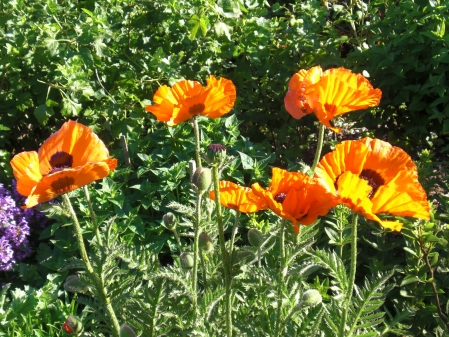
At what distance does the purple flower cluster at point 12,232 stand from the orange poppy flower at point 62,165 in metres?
1.51

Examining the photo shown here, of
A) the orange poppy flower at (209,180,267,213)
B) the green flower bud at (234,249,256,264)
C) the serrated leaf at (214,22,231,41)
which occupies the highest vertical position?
the orange poppy flower at (209,180,267,213)

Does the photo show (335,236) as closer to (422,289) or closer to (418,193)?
(422,289)

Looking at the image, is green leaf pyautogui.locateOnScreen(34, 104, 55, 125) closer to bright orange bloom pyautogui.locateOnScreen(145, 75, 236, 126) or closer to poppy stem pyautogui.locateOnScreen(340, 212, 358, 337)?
bright orange bloom pyautogui.locateOnScreen(145, 75, 236, 126)

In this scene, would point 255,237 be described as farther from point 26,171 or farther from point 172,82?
point 172,82

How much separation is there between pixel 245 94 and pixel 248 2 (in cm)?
55

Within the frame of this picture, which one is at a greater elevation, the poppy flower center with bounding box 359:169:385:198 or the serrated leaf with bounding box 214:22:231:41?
the poppy flower center with bounding box 359:169:385:198

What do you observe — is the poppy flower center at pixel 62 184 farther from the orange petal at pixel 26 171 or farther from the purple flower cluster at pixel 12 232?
the purple flower cluster at pixel 12 232

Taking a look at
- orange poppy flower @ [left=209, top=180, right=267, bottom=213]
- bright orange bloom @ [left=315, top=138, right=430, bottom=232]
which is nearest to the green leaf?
orange poppy flower @ [left=209, top=180, right=267, bottom=213]

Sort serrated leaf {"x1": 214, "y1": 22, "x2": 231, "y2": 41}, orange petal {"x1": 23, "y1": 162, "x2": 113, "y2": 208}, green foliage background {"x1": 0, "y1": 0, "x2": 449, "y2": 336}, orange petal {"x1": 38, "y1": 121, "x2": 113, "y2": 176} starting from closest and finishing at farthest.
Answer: orange petal {"x1": 23, "y1": 162, "x2": 113, "y2": 208}
orange petal {"x1": 38, "y1": 121, "x2": 113, "y2": 176}
green foliage background {"x1": 0, "y1": 0, "x2": 449, "y2": 336}
serrated leaf {"x1": 214, "y1": 22, "x2": 231, "y2": 41}

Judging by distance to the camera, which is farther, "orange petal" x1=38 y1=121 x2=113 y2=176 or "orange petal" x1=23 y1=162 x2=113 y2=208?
"orange petal" x1=38 y1=121 x2=113 y2=176

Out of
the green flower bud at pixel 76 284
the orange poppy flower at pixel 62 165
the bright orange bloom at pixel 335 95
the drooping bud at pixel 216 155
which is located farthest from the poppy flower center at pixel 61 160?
the bright orange bloom at pixel 335 95

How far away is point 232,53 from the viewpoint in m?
3.38

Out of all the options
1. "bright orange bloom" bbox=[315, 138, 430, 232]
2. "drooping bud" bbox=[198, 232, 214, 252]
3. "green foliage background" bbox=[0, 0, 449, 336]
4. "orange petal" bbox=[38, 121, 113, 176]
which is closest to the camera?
"bright orange bloom" bbox=[315, 138, 430, 232]

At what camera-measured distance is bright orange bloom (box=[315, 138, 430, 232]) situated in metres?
1.16
